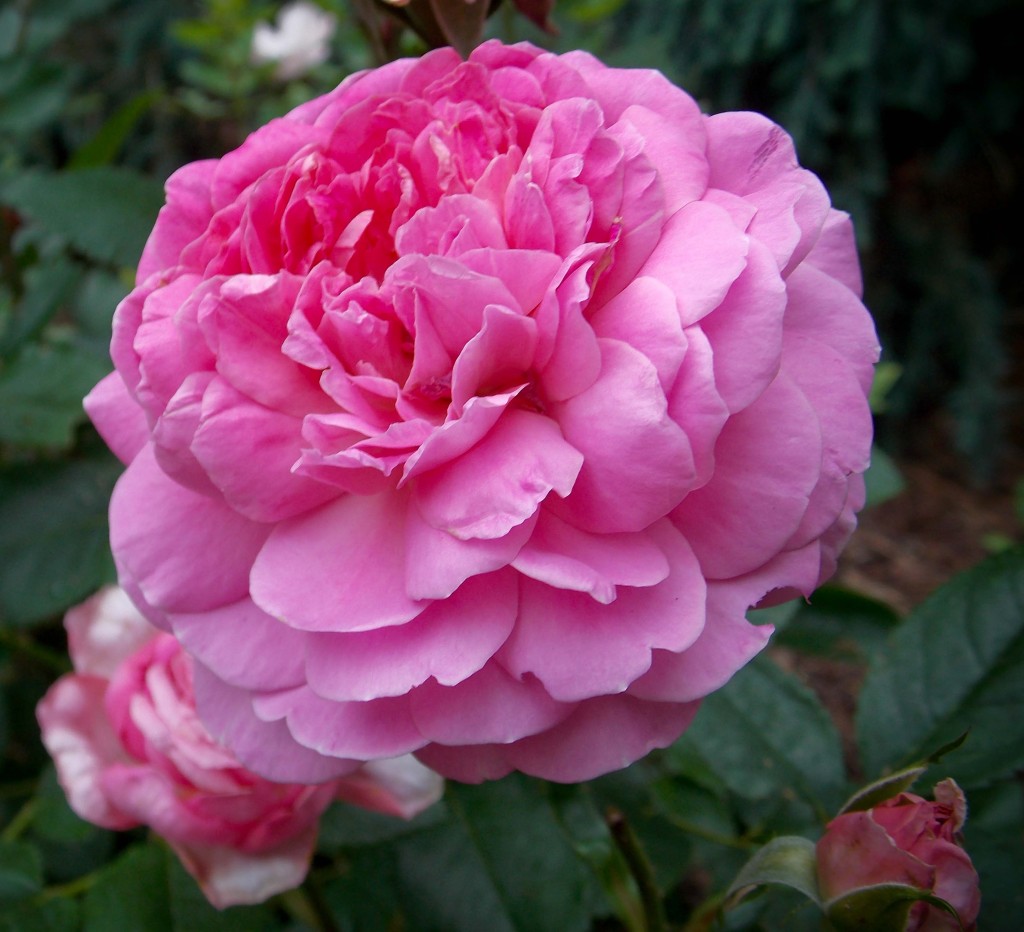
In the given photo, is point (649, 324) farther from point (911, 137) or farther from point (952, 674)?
point (911, 137)

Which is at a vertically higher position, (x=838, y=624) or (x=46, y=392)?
(x=46, y=392)

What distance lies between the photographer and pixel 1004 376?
2053mm

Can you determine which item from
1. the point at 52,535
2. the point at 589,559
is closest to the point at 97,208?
the point at 52,535

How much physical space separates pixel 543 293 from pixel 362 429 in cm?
10

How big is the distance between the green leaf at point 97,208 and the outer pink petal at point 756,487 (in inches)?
23.1

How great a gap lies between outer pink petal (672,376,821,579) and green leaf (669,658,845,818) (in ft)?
0.92

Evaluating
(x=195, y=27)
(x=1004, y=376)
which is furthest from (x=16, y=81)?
(x=1004, y=376)

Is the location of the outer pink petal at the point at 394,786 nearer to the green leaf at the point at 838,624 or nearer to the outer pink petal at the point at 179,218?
the outer pink petal at the point at 179,218

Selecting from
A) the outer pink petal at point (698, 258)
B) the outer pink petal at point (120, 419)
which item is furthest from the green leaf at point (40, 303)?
the outer pink petal at point (698, 258)

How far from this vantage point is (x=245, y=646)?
1.32 ft

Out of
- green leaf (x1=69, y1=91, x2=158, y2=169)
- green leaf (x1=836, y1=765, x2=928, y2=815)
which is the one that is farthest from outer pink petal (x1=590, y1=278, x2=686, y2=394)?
green leaf (x1=69, y1=91, x2=158, y2=169)

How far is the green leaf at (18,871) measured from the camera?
2.11 feet

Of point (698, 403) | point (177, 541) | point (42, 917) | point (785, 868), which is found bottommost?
point (42, 917)

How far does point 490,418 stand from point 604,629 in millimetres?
99
